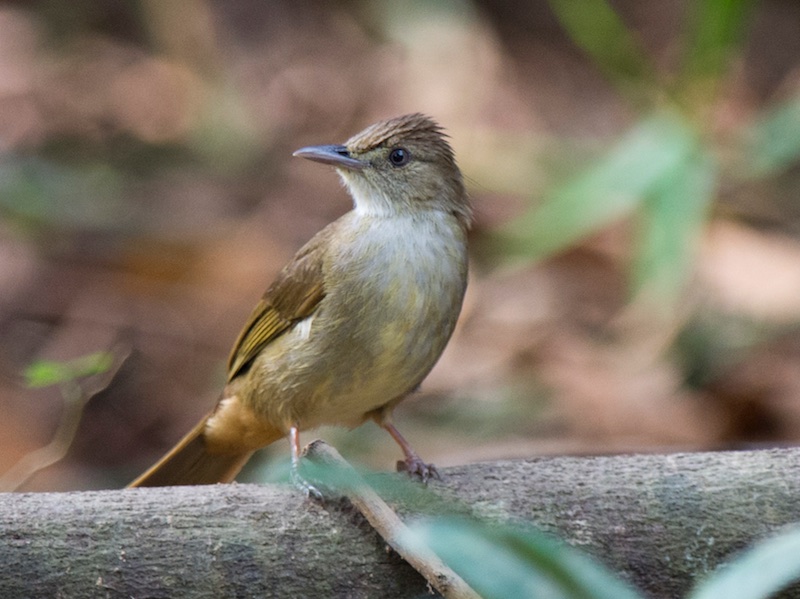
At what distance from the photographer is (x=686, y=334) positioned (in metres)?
6.31

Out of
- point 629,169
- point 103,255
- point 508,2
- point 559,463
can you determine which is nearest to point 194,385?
point 103,255

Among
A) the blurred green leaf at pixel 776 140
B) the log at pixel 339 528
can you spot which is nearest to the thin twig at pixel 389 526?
the log at pixel 339 528

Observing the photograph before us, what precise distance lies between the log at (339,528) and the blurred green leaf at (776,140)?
12.1 ft

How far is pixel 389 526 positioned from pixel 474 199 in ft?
16.7

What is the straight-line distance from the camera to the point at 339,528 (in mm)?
2926

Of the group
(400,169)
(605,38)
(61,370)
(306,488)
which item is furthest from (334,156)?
(605,38)

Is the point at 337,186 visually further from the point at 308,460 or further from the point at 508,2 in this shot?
the point at 308,460

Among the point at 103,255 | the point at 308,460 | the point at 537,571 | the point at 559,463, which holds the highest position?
the point at 103,255

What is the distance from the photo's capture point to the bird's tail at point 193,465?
4.11 m

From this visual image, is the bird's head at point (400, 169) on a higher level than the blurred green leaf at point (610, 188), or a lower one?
lower

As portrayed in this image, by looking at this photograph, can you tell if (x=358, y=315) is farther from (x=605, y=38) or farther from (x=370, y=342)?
(x=605, y=38)

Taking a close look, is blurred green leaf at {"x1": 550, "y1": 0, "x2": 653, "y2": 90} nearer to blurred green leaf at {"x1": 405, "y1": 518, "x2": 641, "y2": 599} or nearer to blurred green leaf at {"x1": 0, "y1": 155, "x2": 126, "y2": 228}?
blurred green leaf at {"x1": 0, "y1": 155, "x2": 126, "y2": 228}

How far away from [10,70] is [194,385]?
12.6 feet

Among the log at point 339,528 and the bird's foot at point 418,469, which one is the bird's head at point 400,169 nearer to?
the bird's foot at point 418,469
